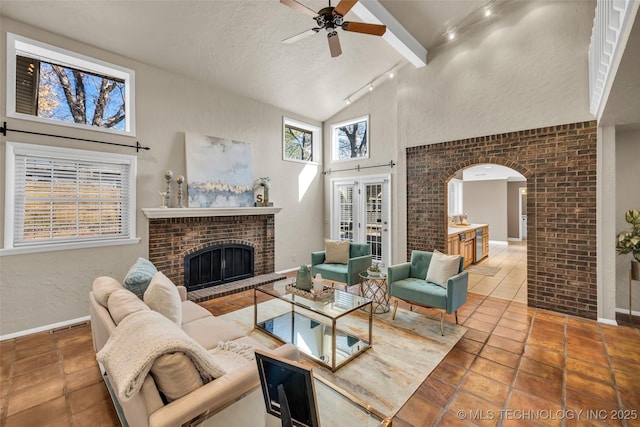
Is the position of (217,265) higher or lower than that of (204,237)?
lower

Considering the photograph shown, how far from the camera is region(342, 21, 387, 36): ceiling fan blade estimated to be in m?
2.85

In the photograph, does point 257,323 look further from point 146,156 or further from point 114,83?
point 114,83

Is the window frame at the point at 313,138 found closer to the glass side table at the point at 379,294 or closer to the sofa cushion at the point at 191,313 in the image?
the glass side table at the point at 379,294

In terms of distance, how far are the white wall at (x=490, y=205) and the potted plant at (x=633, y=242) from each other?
23.0 ft

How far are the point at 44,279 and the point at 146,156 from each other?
198cm

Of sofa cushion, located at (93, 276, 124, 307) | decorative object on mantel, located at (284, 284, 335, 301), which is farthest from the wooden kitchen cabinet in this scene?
sofa cushion, located at (93, 276, 124, 307)

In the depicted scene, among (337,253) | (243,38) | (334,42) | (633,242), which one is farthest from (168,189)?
(633,242)

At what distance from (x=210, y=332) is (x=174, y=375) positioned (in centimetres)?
108

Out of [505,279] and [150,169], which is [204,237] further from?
[505,279]

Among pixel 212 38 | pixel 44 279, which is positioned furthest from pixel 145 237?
pixel 212 38

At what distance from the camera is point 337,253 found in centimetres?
486

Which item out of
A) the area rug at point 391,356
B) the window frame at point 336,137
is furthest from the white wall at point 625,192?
the window frame at point 336,137

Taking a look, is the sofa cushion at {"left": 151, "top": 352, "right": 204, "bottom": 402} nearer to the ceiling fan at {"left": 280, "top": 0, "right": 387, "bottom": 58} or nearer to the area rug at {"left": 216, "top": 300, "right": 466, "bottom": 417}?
the area rug at {"left": 216, "top": 300, "right": 466, "bottom": 417}

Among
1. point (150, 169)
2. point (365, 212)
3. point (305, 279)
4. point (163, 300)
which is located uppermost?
point (150, 169)
